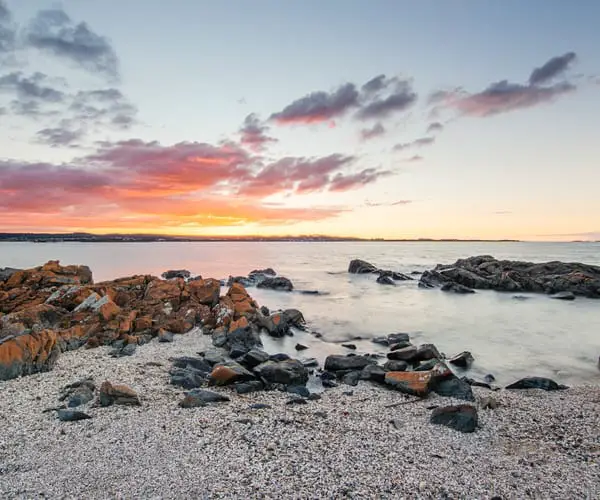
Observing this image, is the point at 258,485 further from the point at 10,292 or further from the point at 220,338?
the point at 10,292

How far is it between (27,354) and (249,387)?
6482mm

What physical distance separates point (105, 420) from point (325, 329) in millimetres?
14559

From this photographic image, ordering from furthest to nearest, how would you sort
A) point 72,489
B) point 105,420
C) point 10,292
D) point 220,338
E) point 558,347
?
point 10,292 < point 558,347 < point 220,338 < point 105,420 < point 72,489

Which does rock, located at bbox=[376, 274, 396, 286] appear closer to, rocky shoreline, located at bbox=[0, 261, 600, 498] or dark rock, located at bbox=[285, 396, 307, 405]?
rocky shoreline, located at bbox=[0, 261, 600, 498]

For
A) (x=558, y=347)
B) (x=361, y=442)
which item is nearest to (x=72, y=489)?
(x=361, y=442)

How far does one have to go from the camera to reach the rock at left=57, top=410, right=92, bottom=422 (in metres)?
7.90

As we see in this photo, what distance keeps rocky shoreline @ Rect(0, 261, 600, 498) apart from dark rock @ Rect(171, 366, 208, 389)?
0.04 m

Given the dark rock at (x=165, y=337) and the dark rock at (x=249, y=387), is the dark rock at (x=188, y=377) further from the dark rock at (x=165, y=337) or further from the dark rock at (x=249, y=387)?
the dark rock at (x=165, y=337)

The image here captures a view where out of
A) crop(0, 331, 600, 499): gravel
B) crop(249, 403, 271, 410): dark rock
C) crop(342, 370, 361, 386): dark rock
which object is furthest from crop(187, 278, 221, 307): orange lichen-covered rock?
crop(249, 403, 271, 410): dark rock

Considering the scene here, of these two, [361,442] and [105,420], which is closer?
[361,442]

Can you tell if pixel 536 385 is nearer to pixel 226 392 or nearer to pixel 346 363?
pixel 346 363

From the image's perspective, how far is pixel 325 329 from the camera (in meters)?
21.4

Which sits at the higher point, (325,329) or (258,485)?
(258,485)

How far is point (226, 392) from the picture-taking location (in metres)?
10.2
